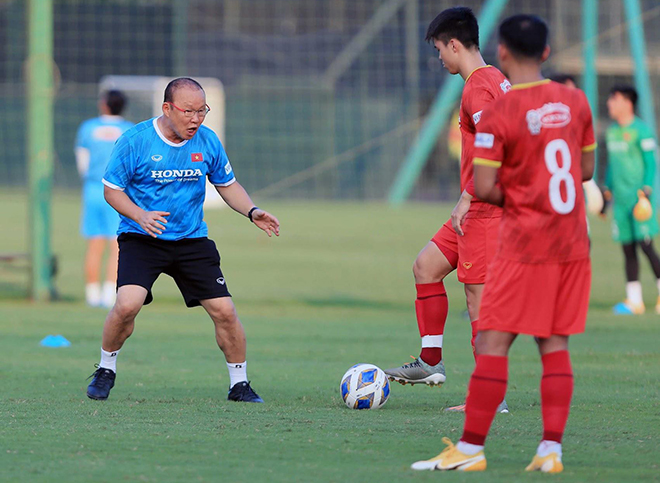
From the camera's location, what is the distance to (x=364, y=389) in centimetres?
629

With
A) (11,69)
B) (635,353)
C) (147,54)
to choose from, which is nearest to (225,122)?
(147,54)

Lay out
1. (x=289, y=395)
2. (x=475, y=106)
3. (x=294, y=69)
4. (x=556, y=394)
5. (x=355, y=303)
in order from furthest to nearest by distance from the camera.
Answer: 1. (x=294, y=69)
2. (x=355, y=303)
3. (x=289, y=395)
4. (x=475, y=106)
5. (x=556, y=394)

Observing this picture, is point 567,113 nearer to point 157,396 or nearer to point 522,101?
point 522,101

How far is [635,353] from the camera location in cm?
892

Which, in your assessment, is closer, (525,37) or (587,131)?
(525,37)

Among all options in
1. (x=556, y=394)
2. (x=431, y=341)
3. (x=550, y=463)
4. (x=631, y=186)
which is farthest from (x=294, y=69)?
(x=550, y=463)

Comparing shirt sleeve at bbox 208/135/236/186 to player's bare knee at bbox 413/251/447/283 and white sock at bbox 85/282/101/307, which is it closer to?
player's bare knee at bbox 413/251/447/283

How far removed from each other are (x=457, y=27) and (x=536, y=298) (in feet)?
6.99

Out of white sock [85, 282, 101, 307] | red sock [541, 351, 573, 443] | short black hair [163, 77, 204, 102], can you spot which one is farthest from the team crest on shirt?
white sock [85, 282, 101, 307]

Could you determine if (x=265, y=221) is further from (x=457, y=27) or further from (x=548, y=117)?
(x=548, y=117)

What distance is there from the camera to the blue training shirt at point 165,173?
6422 mm

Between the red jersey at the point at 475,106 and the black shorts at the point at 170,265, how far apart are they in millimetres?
1634

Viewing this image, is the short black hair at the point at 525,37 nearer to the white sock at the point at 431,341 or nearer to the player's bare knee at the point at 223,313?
the white sock at the point at 431,341

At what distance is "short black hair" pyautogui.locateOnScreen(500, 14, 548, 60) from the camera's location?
4566mm
